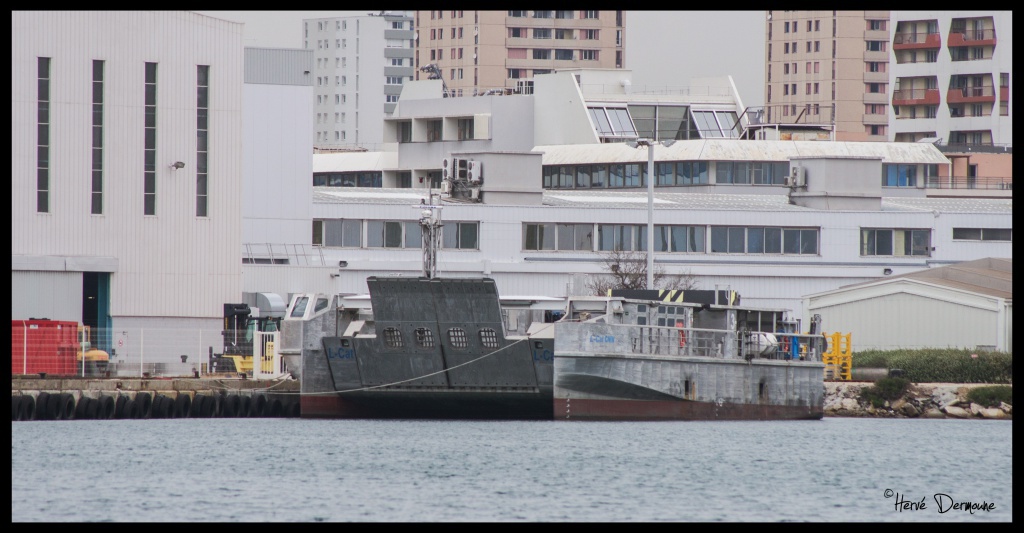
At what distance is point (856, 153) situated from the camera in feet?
285

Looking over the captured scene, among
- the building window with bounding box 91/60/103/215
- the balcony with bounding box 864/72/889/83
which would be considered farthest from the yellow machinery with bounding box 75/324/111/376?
the balcony with bounding box 864/72/889/83

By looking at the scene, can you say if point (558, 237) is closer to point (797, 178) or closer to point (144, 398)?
point (797, 178)

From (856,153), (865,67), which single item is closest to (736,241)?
(856,153)

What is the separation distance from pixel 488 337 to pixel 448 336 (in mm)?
973

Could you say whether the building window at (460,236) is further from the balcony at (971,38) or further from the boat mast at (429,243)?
the balcony at (971,38)

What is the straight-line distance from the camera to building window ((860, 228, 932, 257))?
222 feet

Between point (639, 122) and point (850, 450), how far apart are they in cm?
6606

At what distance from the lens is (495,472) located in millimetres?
31328

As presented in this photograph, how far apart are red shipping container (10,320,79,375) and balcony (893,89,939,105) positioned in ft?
322

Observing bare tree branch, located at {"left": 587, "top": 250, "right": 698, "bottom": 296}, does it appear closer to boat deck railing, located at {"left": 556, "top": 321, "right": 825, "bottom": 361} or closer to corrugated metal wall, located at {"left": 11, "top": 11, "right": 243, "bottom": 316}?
boat deck railing, located at {"left": 556, "top": 321, "right": 825, "bottom": 361}

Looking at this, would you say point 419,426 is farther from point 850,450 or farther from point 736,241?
point 736,241

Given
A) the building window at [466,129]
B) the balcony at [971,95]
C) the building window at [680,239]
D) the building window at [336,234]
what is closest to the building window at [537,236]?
the building window at [680,239]

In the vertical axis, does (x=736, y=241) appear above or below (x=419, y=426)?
above

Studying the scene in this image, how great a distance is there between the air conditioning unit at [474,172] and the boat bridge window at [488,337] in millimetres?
24968
